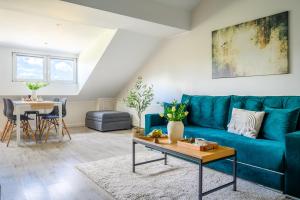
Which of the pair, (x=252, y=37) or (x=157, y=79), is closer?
(x=252, y=37)

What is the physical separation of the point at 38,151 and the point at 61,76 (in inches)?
114

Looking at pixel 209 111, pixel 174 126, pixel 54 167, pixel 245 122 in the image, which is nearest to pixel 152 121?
pixel 209 111

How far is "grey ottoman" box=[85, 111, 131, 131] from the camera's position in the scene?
17.9 feet

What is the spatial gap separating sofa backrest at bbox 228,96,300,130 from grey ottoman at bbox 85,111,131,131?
3070mm

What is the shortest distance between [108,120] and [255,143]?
148 inches

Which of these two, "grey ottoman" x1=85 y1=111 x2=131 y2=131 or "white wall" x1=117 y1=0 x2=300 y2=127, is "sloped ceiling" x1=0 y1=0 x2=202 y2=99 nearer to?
"white wall" x1=117 y1=0 x2=300 y2=127

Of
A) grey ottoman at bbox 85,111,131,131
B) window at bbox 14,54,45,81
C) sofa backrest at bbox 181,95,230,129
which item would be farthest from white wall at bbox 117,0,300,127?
window at bbox 14,54,45,81

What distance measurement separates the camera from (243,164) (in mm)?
2475

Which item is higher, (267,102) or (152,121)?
(267,102)

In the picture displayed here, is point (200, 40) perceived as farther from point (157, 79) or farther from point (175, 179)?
point (175, 179)

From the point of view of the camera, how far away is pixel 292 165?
6.63ft

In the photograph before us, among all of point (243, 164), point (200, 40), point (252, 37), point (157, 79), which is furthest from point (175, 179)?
point (157, 79)

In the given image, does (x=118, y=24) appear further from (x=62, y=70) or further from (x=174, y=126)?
(x=62, y=70)

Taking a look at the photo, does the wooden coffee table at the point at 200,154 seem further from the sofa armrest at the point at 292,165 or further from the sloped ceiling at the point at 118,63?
the sloped ceiling at the point at 118,63
